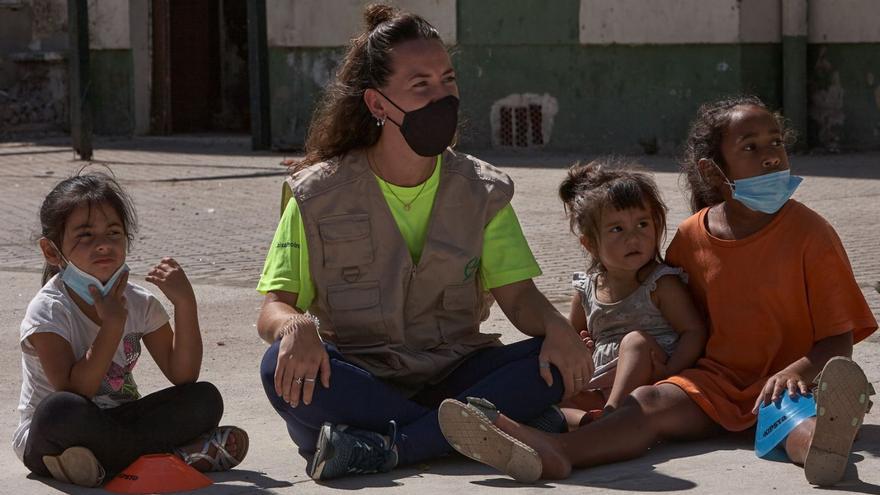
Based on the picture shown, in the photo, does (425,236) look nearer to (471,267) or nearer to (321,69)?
(471,267)

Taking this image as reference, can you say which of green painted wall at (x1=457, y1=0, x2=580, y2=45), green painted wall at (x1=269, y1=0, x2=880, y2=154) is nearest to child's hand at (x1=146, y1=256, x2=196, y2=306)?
green painted wall at (x1=269, y1=0, x2=880, y2=154)

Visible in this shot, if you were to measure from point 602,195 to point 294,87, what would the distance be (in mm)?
13595

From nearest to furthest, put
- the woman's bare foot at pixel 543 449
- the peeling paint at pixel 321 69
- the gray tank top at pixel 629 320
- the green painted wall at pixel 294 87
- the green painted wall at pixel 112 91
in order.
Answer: the woman's bare foot at pixel 543 449 → the gray tank top at pixel 629 320 → the peeling paint at pixel 321 69 → the green painted wall at pixel 294 87 → the green painted wall at pixel 112 91

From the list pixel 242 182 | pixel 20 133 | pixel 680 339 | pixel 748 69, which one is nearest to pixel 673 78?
pixel 748 69

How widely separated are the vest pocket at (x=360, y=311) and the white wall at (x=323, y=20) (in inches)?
500

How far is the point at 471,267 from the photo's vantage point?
4.50m

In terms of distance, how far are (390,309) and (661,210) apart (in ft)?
3.34

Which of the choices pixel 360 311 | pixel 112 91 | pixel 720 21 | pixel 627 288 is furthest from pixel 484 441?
pixel 112 91

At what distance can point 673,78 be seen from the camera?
15.6 m

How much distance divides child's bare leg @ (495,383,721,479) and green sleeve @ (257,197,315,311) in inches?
28.8

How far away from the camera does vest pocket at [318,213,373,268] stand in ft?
14.5

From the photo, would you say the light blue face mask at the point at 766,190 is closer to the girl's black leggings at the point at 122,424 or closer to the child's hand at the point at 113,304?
the girl's black leggings at the point at 122,424

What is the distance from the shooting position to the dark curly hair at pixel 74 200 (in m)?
4.30

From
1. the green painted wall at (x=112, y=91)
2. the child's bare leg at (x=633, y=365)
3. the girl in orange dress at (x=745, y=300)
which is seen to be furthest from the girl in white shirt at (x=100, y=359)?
the green painted wall at (x=112, y=91)
